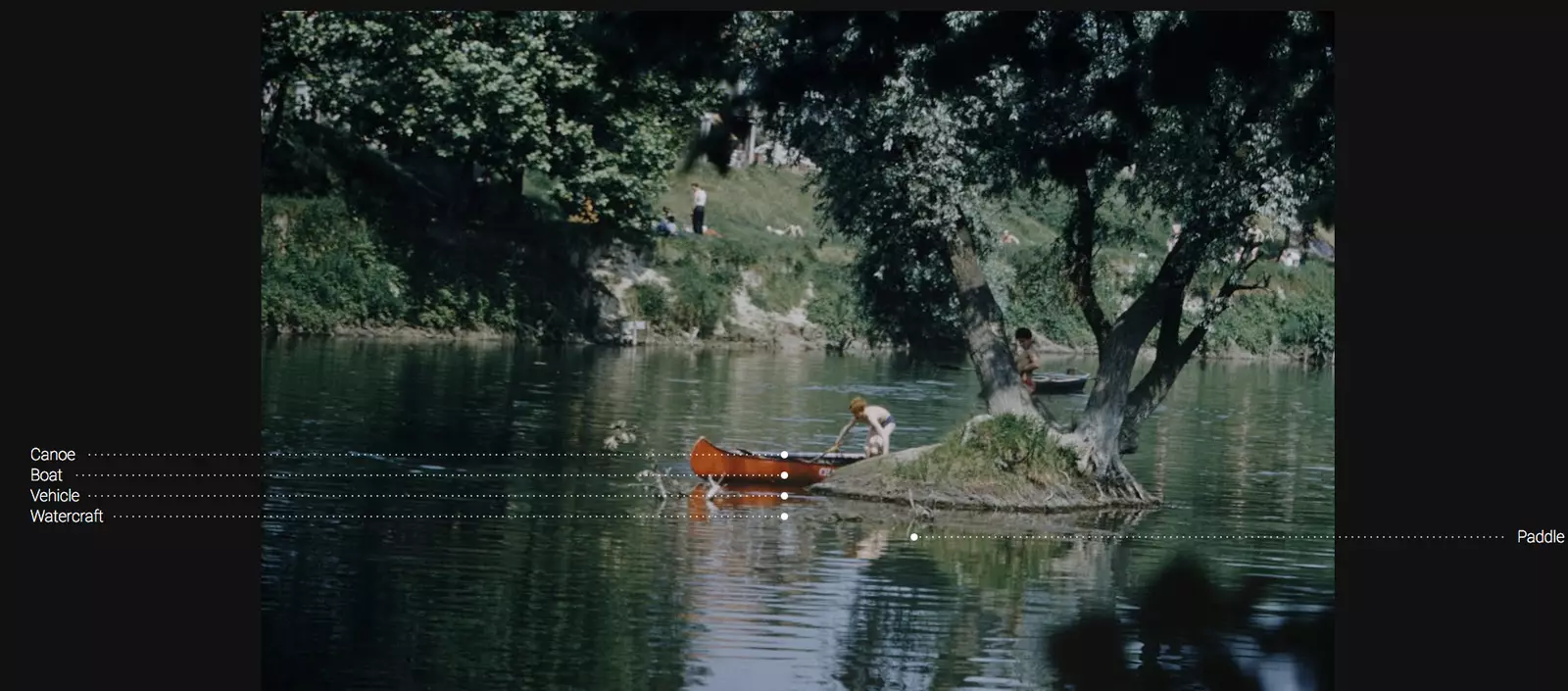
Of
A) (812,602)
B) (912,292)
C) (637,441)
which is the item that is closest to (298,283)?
(912,292)

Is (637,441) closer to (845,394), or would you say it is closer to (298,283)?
(845,394)

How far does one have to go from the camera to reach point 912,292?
42.1 metres

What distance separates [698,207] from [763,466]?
34984 mm

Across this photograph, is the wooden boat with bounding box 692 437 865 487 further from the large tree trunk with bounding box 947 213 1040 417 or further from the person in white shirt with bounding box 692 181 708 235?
the person in white shirt with bounding box 692 181 708 235

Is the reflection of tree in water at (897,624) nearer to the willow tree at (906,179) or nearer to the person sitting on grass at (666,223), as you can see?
the willow tree at (906,179)

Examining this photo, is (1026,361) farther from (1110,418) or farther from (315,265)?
(315,265)

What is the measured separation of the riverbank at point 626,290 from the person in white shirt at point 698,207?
Answer: 491 mm

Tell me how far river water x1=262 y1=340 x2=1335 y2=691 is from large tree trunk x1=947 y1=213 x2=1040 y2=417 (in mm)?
2397

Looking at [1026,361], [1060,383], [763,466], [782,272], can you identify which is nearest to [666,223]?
[782,272]

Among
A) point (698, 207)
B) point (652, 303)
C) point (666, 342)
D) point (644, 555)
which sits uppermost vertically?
point (698, 207)

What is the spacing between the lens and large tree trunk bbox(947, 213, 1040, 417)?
28.4m

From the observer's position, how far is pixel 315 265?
180 feet

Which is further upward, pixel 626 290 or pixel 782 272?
pixel 782 272

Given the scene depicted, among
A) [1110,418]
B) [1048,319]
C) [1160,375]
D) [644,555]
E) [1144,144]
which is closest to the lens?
[644,555]
